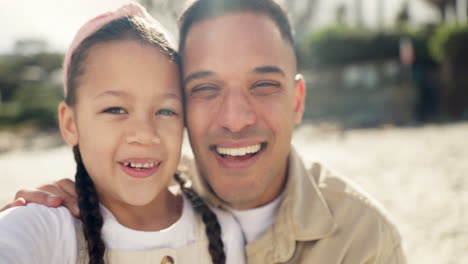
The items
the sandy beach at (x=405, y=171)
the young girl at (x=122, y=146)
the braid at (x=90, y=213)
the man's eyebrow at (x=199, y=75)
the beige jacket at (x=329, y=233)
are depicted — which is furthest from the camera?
the sandy beach at (x=405, y=171)

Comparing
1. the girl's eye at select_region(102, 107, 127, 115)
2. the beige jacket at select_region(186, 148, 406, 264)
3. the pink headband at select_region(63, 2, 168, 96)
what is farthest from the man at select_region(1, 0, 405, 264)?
the girl's eye at select_region(102, 107, 127, 115)

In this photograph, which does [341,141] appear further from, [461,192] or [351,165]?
[461,192]

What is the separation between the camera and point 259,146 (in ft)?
7.37

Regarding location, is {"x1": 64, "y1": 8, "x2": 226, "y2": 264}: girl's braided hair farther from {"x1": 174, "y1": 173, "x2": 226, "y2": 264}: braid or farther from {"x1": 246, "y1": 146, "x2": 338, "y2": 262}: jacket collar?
{"x1": 246, "y1": 146, "x2": 338, "y2": 262}: jacket collar

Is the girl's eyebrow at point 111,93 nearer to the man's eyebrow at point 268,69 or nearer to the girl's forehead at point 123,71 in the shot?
the girl's forehead at point 123,71

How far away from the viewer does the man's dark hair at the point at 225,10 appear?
90.6 inches

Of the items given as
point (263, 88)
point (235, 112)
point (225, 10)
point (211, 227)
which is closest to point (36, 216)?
point (211, 227)

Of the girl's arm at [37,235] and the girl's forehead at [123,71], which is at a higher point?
the girl's forehead at [123,71]

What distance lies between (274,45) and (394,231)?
3.84 feet

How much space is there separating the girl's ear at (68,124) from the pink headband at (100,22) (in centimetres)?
8

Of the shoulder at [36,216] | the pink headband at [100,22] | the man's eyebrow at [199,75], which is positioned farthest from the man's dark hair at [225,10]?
the shoulder at [36,216]

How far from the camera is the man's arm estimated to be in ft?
5.68

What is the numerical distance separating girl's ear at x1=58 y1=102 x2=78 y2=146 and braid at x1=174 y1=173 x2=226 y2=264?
2.28 ft

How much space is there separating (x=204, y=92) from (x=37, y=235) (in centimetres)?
105
